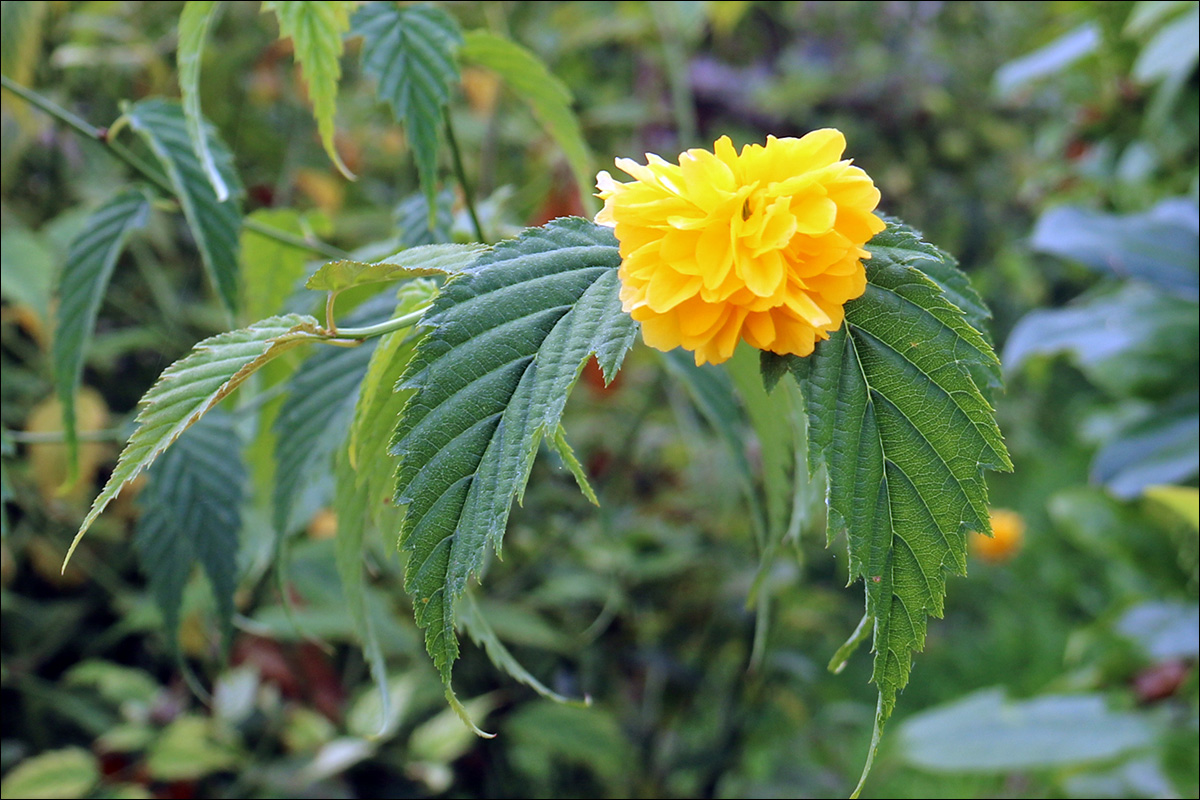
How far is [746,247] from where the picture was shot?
374mm

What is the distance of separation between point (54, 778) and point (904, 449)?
87 centimetres

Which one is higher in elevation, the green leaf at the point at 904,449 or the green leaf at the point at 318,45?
the green leaf at the point at 318,45

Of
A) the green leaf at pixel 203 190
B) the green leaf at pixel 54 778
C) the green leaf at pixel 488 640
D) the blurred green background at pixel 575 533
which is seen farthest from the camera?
the blurred green background at pixel 575 533

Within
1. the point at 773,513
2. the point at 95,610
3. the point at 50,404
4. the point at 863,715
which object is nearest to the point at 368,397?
the point at 773,513

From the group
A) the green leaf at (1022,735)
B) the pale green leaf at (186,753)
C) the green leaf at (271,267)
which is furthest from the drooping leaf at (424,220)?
the green leaf at (1022,735)

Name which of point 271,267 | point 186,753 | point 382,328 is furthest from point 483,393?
point 186,753

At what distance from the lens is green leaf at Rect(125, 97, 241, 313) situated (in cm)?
59

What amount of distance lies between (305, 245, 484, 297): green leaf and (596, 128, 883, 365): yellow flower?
0.25 feet

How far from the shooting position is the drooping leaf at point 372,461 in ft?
1.47

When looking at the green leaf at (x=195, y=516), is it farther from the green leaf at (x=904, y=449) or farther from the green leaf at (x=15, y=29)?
the green leaf at (x=904, y=449)

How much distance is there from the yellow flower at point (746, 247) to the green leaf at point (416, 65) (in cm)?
22

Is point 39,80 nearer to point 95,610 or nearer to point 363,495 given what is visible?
point 95,610

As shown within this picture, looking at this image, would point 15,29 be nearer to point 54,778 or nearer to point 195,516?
point 195,516

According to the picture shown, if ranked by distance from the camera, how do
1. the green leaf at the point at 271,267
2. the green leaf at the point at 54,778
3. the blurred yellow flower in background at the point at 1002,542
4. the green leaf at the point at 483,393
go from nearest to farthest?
the green leaf at the point at 483,393
the green leaf at the point at 271,267
the green leaf at the point at 54,778
the blurred yellow flower in background at the point at 1002,542
